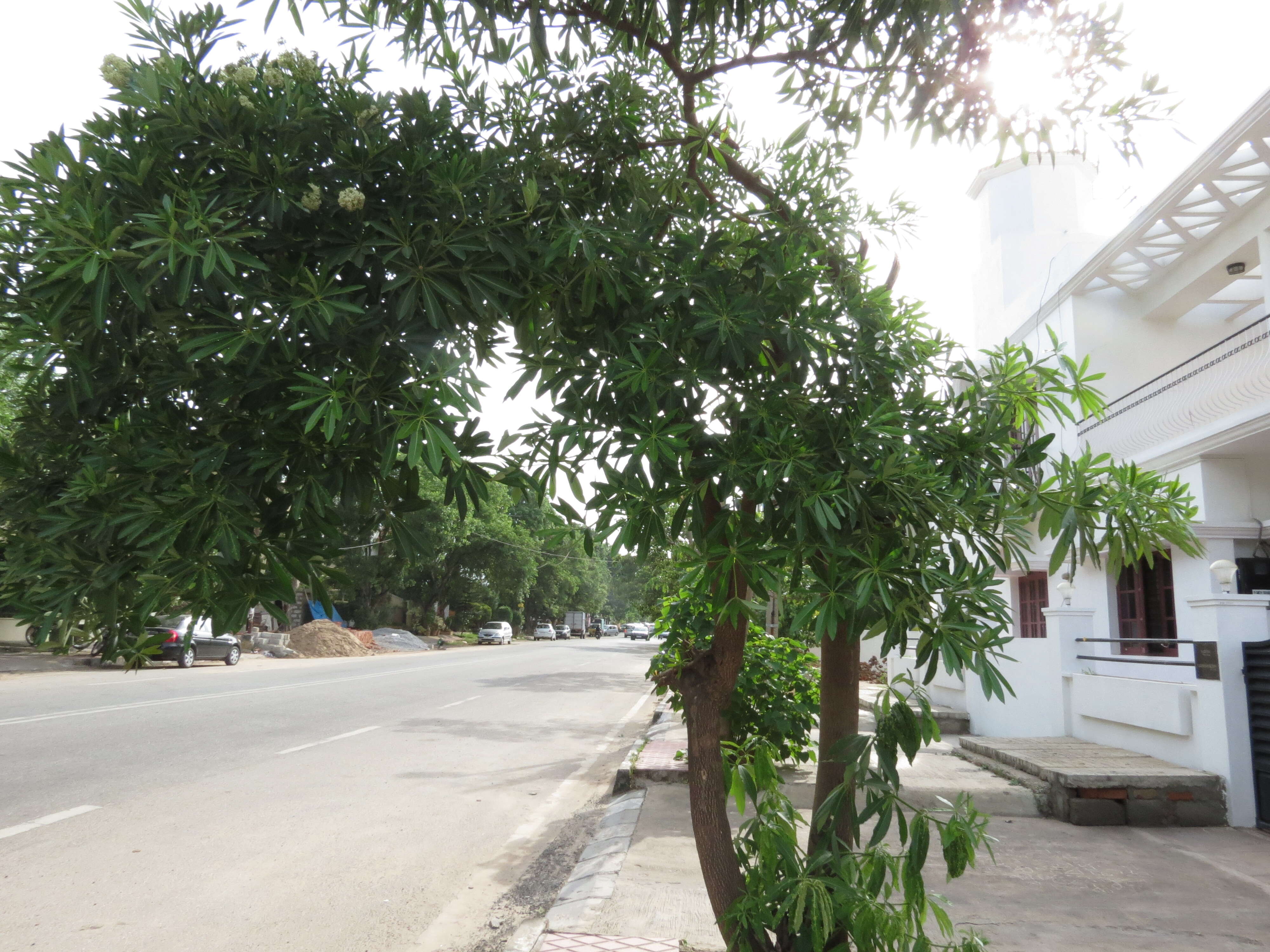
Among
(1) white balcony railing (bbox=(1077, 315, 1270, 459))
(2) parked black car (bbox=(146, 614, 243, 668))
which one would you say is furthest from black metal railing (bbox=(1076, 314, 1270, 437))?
(2) parked black car (bbox=(146, 614, 243, 668))

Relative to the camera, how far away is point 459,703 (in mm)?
16953

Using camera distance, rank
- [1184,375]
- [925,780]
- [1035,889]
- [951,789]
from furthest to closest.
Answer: [1184,375], [925,780], [951,789], [1035,889]

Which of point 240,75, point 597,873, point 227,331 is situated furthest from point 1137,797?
point 240,75

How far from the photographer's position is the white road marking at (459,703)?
16.0 metres

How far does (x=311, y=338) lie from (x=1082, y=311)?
15253mm

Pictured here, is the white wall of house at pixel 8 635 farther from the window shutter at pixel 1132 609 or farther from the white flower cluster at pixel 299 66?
the white flower cluster at pixel 299 66

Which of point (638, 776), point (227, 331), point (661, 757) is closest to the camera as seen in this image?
point (227, 331)

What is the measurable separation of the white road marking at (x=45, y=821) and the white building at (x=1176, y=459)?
832 cm

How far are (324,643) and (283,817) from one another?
31.7 metres

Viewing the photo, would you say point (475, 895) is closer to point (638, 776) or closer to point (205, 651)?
point (638, 776)

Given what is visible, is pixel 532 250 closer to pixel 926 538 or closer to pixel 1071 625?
pixel 926 538

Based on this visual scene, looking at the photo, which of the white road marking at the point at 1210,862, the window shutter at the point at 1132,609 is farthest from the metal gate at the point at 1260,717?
the window shutter at the point at 1132,609

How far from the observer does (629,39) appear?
3.17 meters

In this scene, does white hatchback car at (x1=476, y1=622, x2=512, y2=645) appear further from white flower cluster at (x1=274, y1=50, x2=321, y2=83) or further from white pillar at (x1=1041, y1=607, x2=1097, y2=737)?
white flower cluster at (x1=274, y1=50, x2=321, y2=83)
